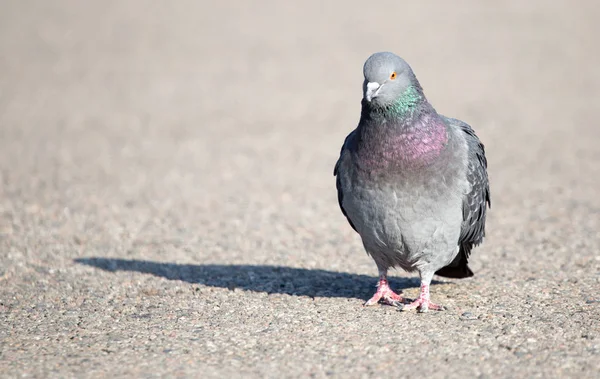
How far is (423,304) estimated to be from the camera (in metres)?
Answer: 5.77

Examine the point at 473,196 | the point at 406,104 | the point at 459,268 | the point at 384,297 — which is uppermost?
the point at 406,104

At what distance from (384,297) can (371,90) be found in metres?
1.65

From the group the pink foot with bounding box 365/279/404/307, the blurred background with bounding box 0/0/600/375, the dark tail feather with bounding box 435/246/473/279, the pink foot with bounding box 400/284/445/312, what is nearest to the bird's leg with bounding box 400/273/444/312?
the pink foot with bounding box 400/284/445/312

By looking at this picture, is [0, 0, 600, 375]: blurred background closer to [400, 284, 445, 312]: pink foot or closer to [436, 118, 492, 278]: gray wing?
[400, 284, 445, 312]: pink foot

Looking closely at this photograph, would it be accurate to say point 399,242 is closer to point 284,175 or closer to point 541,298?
point 541,298

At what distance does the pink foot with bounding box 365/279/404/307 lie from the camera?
5.97 meters

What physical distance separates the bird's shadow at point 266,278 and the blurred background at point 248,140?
1.5 inches

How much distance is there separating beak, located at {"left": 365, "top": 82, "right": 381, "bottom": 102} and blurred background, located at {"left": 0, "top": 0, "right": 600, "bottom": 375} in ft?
5.07

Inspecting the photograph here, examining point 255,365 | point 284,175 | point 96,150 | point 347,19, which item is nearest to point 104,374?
point 255,365

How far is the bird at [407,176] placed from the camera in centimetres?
533

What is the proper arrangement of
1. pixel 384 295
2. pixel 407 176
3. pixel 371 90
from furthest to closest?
pixel 384 295 → pixel 407 176 → pixel 371 90

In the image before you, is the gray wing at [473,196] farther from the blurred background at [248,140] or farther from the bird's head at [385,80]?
the bird's head at [385,80]

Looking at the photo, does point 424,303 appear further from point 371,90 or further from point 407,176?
point 371,90

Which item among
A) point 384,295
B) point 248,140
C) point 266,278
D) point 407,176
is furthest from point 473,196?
point 248,140
